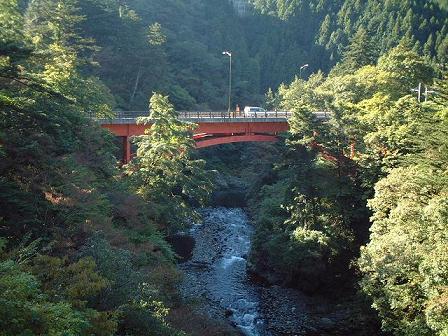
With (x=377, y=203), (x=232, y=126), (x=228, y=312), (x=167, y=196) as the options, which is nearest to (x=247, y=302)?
(x=228, y=312)

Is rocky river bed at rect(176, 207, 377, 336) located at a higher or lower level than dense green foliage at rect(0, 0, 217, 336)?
lower

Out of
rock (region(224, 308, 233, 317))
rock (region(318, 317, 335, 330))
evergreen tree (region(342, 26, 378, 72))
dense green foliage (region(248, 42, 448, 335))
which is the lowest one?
rock (region(318, 317, 335, 330))

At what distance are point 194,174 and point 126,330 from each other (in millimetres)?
19140

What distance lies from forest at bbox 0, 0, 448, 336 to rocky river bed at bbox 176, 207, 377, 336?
0.85m

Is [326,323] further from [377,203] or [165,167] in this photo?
[165,167]

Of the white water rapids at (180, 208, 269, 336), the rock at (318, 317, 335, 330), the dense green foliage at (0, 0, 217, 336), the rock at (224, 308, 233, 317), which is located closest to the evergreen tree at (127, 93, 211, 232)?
the dense green foliage at (0, 0, 217, 336)

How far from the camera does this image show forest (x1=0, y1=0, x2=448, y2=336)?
10.9 metres

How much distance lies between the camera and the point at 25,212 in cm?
1305

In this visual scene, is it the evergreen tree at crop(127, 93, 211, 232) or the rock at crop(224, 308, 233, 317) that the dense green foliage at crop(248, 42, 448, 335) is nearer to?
the rock at crop(224, 308, 233, 317)

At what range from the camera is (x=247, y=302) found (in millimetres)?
24078

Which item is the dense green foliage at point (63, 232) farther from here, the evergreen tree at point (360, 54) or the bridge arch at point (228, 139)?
the evergreen tree at point (360, 54)

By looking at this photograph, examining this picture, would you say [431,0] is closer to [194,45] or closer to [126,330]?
[194,45]

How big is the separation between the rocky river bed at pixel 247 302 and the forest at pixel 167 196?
33.3 inches

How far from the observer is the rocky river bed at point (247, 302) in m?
21.2
